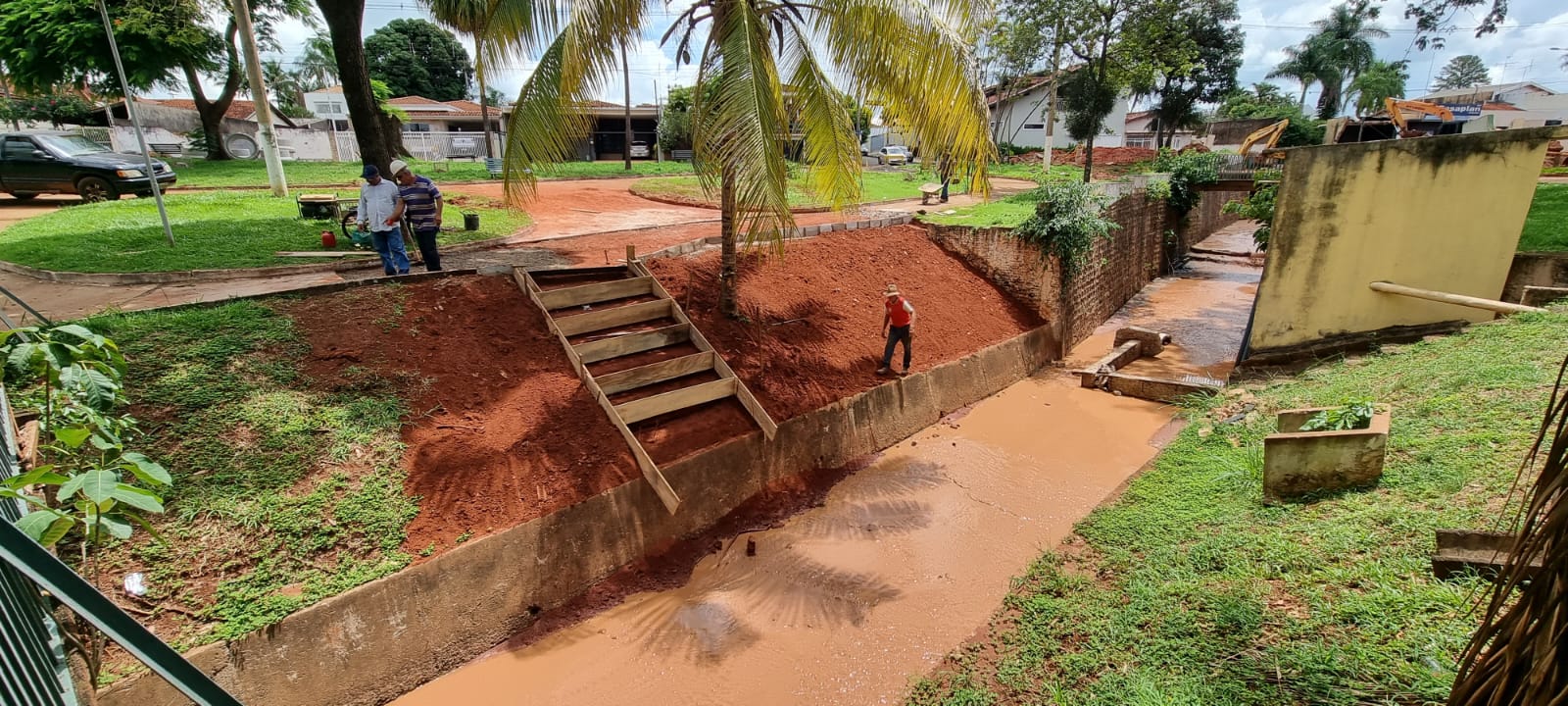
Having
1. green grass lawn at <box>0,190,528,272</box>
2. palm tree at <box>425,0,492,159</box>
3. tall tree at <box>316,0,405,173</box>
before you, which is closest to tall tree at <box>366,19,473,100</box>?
green grass lawn at <box>0,190,528,272</box>

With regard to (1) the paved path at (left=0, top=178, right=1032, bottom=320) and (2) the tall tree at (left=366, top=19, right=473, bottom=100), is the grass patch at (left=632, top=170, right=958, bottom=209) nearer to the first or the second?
(1) the paved path at (left=0, top=178, right=1032, bottom=320)

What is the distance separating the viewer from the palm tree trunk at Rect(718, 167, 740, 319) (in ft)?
27.2

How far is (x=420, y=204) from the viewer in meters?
8.26

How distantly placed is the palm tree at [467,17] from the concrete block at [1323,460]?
8.71 m

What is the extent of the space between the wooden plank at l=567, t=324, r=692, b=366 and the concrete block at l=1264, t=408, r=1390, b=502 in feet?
20.8

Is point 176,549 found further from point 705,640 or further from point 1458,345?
point 1458,345

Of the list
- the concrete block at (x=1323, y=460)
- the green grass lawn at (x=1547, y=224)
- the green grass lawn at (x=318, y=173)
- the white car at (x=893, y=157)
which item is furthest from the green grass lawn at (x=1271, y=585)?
the white car at (x=893, y=157)

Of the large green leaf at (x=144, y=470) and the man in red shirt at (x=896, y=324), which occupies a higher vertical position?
the large green leaf at (x=144, y=470)

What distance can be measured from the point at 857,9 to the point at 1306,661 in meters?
6.74

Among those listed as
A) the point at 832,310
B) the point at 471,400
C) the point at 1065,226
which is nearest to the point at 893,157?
the point at 1065,226

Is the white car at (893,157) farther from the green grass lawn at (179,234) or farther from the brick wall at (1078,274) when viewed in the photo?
the green grass lawn at (179,234)

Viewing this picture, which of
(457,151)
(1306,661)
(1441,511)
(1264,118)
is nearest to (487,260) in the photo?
(1306,661)

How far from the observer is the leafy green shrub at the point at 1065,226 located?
13203 millimetres

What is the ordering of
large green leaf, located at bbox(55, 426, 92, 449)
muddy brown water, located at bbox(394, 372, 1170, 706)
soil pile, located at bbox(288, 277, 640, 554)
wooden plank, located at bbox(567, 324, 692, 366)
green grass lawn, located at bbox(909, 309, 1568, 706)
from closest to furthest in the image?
1. large green leaf, located at bbox(55, 426, 92, 449)
2. green grass lawn, located at bbox(909, 309, 1568, 706)
3. muddy brown water, located at bbox(394, 372, 1170, 706)
4. soil pile, located at bbox(288, 277, 640, 554)
5. wooden plank, located at bbox(567, 324, 692, 366)
